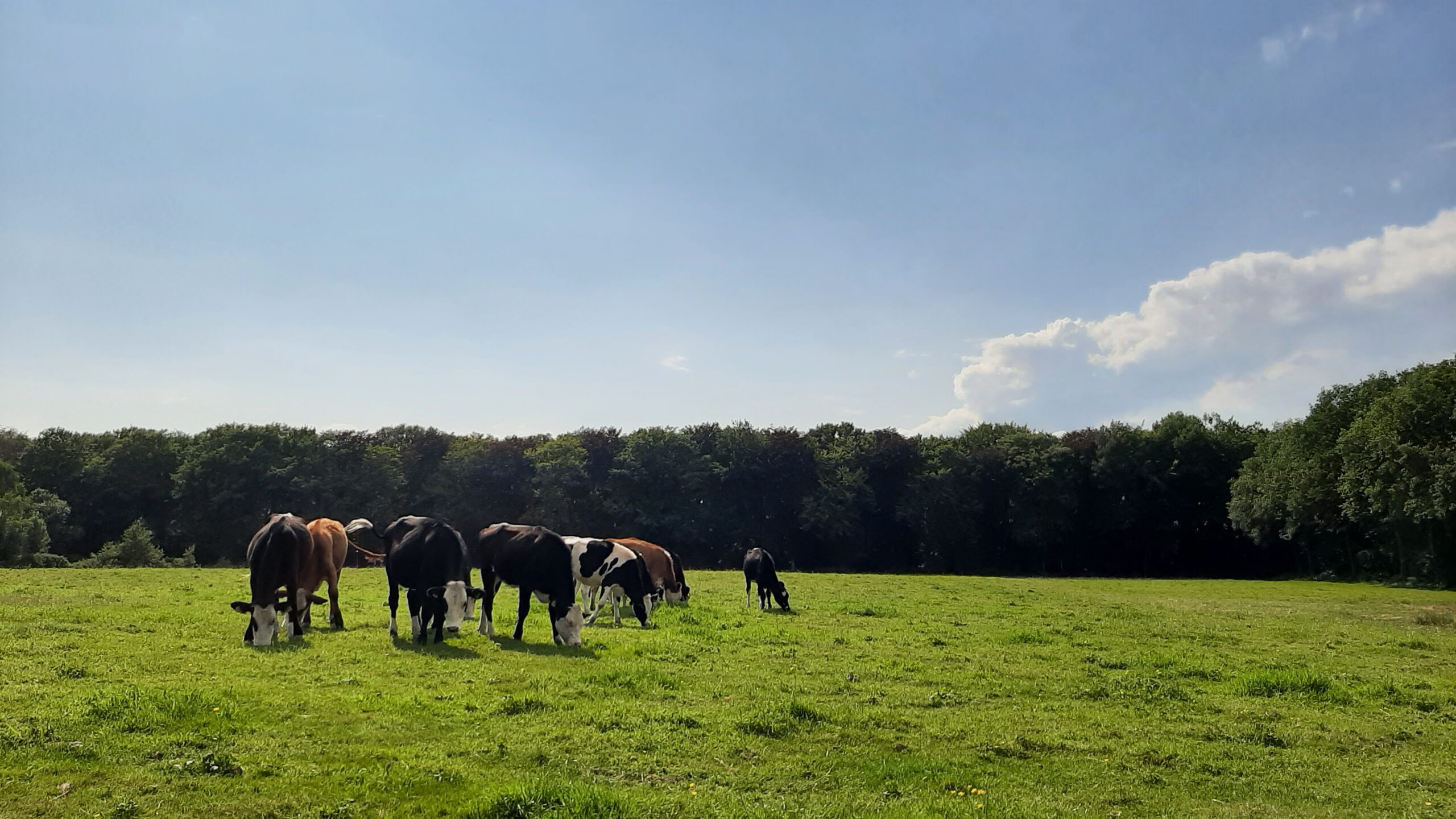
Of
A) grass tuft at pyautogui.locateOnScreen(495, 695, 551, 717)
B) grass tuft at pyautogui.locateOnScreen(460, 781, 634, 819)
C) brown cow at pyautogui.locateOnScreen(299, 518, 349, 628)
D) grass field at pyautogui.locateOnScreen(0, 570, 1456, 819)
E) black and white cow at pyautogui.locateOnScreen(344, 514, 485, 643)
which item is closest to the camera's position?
grass tuft at pyautogui.locateOnScreen(460, 781, 634, 819)

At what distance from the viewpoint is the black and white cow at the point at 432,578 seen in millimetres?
14266

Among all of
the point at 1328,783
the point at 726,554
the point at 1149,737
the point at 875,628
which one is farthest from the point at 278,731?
the point at 726,554

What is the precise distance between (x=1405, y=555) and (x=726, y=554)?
44035 mm

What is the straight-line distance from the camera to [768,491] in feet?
229

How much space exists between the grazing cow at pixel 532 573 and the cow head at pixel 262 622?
11.3ft

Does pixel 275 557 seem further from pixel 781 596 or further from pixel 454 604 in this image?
pixel 781 596

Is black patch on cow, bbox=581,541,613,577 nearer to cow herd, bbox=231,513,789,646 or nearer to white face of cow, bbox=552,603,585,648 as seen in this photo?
cow herd, bbox=231,513,789,646

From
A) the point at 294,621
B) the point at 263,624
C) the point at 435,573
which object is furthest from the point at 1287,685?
the point at 294,621

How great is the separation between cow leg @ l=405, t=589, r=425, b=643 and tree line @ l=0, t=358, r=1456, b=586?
46871 mm

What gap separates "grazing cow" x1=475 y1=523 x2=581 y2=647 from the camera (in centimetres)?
1479

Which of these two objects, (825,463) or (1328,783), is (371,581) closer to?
(1328,783)

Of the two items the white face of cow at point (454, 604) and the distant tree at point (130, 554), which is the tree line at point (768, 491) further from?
the white face of cow at point (454, 604)

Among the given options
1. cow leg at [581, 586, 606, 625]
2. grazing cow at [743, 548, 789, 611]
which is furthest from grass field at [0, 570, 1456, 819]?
grazing cow at [743, 548, 789, 611]

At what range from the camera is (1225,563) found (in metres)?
68.6
